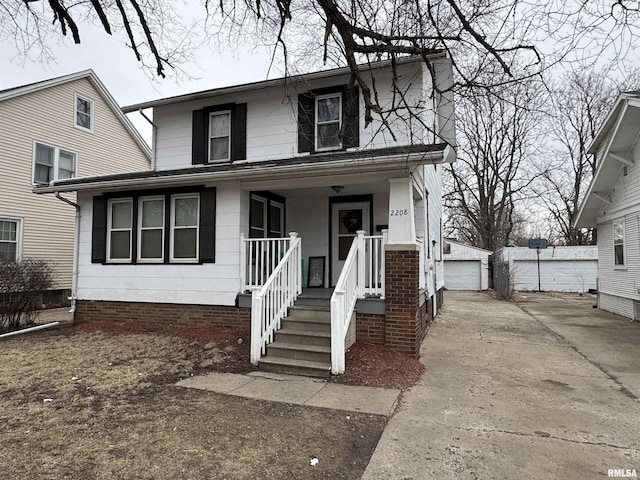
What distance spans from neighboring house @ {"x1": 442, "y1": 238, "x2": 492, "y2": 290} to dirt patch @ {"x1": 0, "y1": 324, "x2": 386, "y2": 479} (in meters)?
20.4

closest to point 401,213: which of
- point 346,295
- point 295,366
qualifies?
point 346,295

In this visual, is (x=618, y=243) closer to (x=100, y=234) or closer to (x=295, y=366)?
(x=295, y=366)

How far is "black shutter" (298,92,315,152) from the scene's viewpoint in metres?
8.80

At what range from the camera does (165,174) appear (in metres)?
7.85

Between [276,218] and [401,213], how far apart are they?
3.68m

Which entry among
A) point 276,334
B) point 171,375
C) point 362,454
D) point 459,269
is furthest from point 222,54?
point 459,269

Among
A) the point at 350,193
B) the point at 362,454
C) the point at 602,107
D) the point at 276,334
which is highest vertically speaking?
the point at 602,107

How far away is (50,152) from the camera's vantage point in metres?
14.4

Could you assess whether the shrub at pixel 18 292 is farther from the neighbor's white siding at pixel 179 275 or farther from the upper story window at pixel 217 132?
the upper story window at pixel 217 132

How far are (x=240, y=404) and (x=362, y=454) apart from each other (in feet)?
5.40

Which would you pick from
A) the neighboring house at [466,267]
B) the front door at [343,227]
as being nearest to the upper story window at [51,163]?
the front door at [343,227]

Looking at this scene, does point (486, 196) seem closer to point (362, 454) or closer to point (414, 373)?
point (414, 373)

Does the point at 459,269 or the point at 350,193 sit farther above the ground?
the point at 350,193

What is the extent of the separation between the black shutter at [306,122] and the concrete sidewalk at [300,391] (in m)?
5.08
